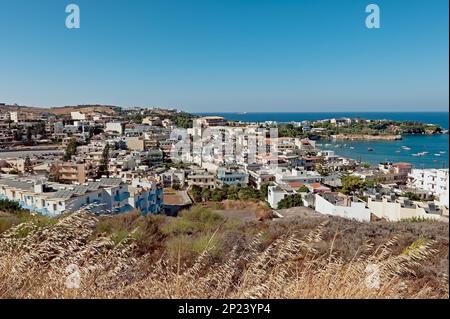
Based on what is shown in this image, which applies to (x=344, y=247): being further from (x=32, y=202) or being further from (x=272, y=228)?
(x=32, y=202)

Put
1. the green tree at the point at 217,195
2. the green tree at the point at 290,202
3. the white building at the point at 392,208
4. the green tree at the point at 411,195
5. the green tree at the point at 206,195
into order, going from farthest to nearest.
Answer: the green tree at the point at 206,195 < the green tree at the point at 217,195 < the green tree at the point at 411,195 < the green tree at the point at 290,202 < the white building at the point at 392,208

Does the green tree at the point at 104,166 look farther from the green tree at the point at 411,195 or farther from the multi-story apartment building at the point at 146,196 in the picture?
the green tree at the point at 411,195

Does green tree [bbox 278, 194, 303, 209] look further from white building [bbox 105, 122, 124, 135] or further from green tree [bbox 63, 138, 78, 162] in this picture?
white building [bbox 105, 122, 124, 135]

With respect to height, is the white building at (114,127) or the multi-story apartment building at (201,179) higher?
the white building at (114,127)

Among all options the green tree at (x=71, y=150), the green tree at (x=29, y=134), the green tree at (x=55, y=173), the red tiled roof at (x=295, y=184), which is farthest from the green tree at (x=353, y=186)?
the green tree at (x=29, y=134)

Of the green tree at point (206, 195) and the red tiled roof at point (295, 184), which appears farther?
the red tiled roof at point (295, 184)

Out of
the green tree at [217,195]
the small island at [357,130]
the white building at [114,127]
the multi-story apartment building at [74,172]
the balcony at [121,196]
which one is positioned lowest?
the green tree at [217,195]

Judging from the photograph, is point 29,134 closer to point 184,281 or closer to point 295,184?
point 295,184

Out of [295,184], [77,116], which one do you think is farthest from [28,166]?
[77,116]
